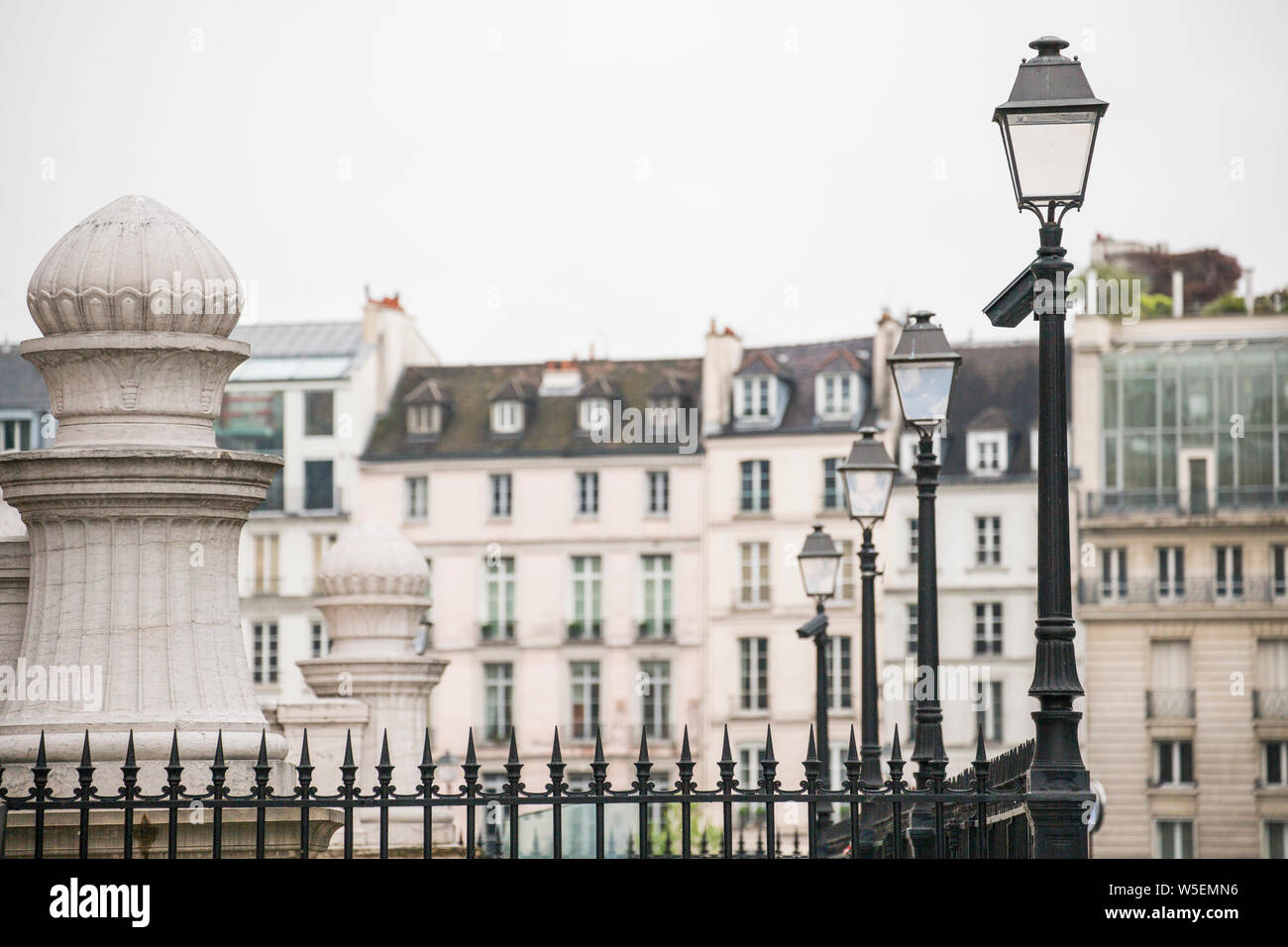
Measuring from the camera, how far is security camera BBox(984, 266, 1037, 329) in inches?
366

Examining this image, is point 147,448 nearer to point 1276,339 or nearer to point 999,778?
point 999,778

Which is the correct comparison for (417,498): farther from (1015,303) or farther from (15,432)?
(1015,303)

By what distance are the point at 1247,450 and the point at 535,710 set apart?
17758 mm

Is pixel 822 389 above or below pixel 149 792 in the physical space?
above

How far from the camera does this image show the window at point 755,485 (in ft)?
190

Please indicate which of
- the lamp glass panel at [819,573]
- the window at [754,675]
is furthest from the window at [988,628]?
the lamp glass panel at [819,573]

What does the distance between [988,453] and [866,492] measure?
4065 cm

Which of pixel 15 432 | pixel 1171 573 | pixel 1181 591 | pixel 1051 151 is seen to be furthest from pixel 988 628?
pixel 1051 151

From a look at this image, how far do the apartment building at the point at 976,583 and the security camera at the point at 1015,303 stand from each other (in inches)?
1777

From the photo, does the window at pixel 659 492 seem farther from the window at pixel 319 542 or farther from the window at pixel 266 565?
the window at pixel 266 565

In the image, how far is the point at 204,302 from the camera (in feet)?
34.4
